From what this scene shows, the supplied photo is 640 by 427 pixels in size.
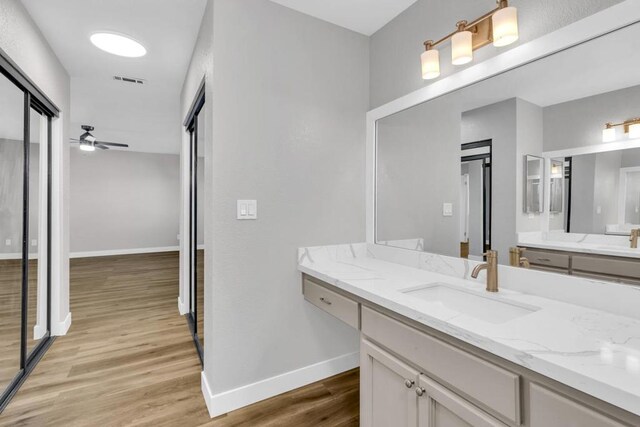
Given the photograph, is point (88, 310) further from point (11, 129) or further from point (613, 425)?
point (613, 425)

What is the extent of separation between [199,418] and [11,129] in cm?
218

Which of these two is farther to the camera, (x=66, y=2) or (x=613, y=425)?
(x=66, y=2)

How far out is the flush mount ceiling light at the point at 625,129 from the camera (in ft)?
3.68

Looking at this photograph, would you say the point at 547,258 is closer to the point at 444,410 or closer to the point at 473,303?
the point at 473,303

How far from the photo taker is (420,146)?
2020 mm

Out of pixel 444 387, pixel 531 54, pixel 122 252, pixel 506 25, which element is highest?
pixel 506 25

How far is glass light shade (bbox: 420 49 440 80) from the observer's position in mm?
1674

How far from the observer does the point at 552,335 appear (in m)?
0.91

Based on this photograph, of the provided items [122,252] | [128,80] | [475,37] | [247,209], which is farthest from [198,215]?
[122,252]

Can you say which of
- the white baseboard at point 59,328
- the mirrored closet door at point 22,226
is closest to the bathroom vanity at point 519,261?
the mirrored closet door at point 22,226

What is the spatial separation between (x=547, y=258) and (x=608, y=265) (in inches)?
8.0

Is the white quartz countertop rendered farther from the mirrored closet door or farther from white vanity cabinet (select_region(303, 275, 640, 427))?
the mirrored closet door

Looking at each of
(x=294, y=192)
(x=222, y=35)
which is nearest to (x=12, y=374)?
(x=294, y=192)

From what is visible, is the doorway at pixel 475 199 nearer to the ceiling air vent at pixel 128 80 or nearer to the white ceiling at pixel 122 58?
the white ceiling at pixel 122 58
